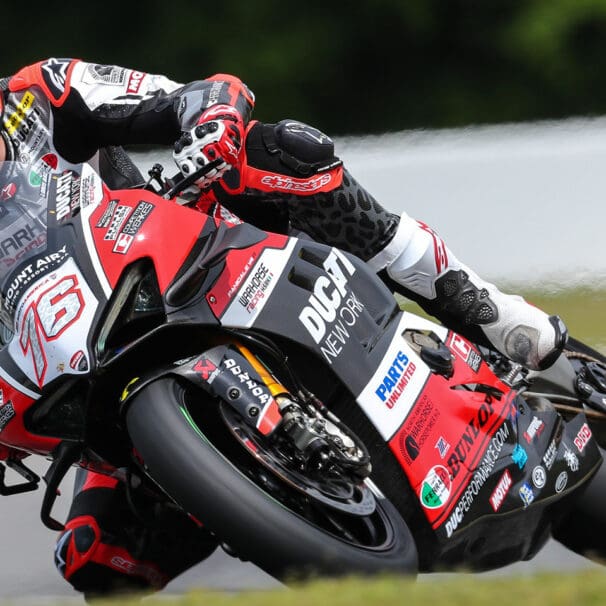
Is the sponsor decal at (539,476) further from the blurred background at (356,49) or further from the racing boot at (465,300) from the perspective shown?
the blurred background at (356,49)

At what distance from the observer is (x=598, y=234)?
Answer: 500 cm

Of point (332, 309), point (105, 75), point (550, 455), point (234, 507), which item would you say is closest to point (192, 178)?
point (332, 309)

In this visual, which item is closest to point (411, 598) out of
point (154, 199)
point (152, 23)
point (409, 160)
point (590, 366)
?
point (154, 199)

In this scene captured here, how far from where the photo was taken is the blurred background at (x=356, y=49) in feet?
30.0

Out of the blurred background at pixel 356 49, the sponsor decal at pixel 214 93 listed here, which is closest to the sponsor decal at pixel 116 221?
the sponsor decal at pixel 214 93

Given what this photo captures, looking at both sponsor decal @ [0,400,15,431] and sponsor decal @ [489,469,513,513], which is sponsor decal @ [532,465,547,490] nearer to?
sponsor decal @ [489,469,513,513]

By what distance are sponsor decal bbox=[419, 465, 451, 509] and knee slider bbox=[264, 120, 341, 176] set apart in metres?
0.80

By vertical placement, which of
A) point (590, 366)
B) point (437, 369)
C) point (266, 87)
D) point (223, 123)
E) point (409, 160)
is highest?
point (223, 123)

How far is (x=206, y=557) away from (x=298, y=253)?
845mm

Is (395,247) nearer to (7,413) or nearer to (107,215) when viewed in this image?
(107,215)

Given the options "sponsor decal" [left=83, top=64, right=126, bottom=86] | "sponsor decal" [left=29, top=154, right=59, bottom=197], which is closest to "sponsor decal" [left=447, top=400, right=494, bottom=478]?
"sponsor decal" [left=29, top=154, right=59, bottom=197]

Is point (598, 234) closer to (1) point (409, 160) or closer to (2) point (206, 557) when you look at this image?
(1) point (409, 160)

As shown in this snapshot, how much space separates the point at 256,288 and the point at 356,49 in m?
7.49

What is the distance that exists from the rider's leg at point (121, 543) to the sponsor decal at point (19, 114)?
82 cm
